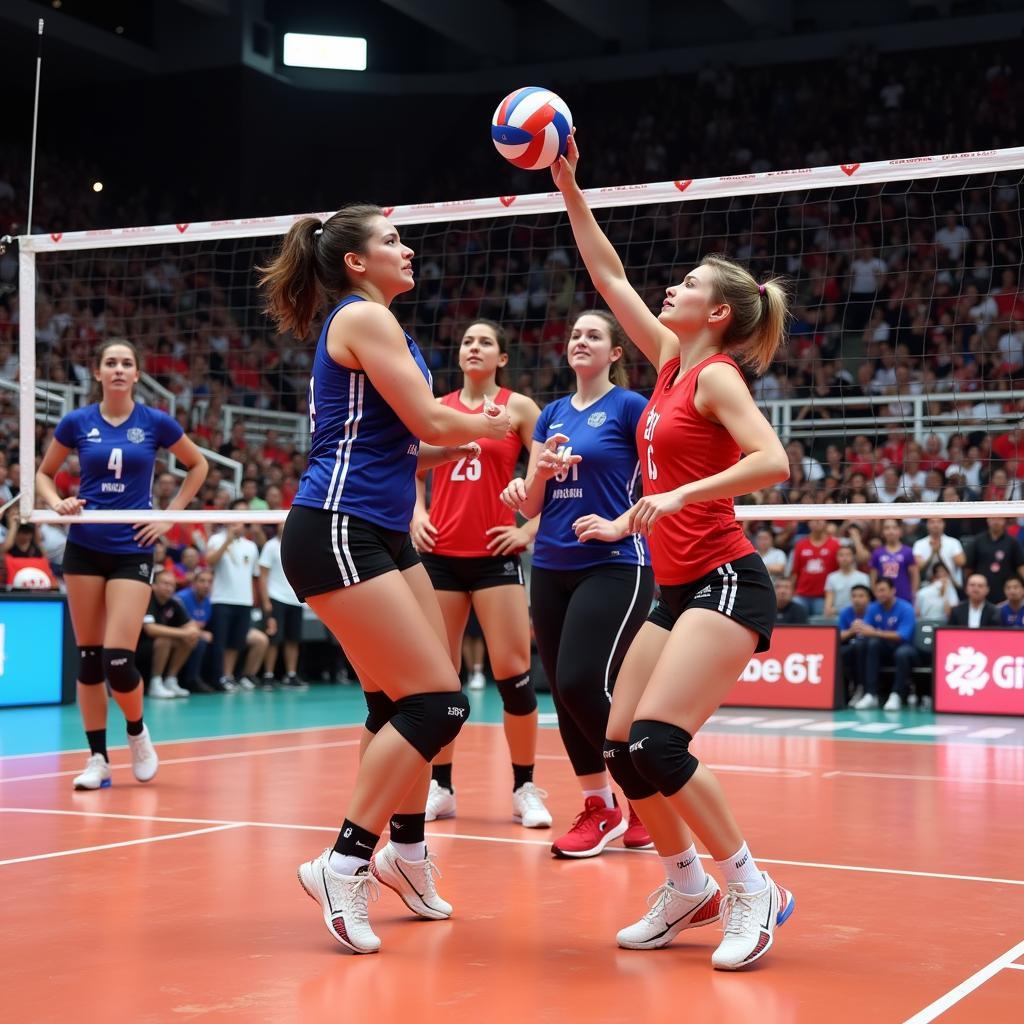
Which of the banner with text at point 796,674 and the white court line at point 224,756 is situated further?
the banner with text at point 796,674

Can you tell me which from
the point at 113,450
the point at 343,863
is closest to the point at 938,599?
the point at 113,450

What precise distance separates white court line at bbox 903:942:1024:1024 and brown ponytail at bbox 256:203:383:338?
8.11 ft

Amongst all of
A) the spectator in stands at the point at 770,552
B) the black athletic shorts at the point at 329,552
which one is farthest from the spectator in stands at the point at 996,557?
the black athletic shorts at the point at 329,552

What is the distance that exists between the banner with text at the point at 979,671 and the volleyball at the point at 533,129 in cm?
835

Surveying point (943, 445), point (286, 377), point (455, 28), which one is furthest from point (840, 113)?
point (286, 377)

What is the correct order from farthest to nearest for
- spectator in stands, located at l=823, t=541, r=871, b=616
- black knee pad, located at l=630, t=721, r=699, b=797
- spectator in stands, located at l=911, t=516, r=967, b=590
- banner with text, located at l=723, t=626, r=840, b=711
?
spectator in stands, located at l=911, t=516, r=967, b=590 → spectator in stands, located at l=823, t=541, r=871, b=616 → banner with text, located at l=723, t=626, r=840, b=711 → black knee pad, located at l=630, t=721, r=699, b=797

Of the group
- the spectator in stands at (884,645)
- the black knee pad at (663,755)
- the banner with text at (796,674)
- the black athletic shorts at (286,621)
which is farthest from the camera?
the black athletic shorts at (286,621)

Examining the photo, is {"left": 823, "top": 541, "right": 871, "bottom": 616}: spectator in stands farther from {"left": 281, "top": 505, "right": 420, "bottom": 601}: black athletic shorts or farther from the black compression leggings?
{"left": 281, "top": 505, "right": 420, "bottom": 601}: black athletic shorts

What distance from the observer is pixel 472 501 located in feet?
19.5

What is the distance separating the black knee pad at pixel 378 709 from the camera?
13.6ft

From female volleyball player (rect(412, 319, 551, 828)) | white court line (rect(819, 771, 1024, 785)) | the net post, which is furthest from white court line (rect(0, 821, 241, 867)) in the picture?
white court line (rect(819, 771, 1024, 785))

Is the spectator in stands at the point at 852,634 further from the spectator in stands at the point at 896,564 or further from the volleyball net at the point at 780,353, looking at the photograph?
the volleyball net at the point at 780,353

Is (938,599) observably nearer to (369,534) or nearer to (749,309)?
(749,309)

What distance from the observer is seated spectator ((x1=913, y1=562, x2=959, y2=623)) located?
42.8ft
